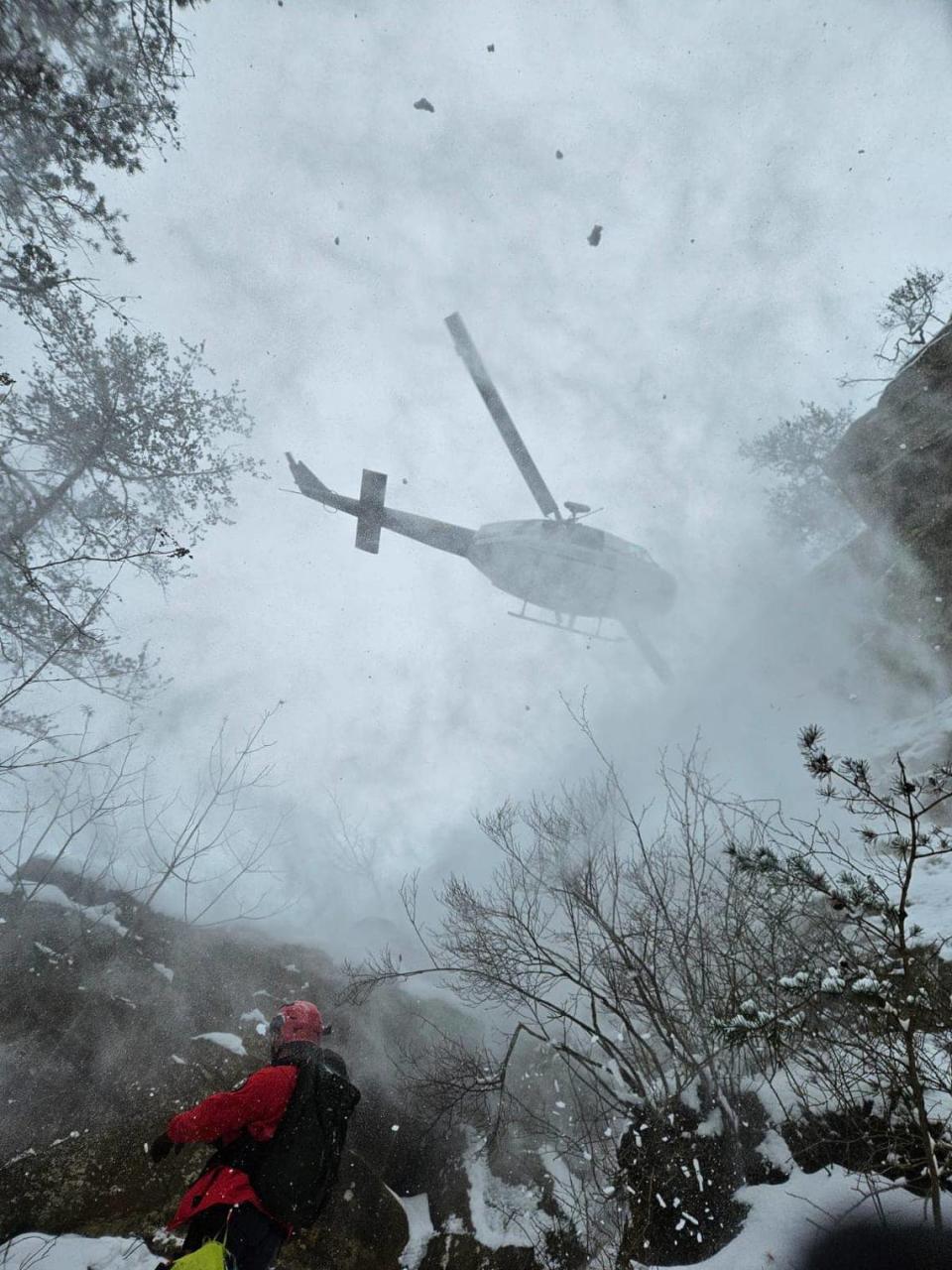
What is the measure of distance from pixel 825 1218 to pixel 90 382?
12.0 m

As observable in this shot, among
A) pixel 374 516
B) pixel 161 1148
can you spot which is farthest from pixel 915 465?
pixel 161 1148

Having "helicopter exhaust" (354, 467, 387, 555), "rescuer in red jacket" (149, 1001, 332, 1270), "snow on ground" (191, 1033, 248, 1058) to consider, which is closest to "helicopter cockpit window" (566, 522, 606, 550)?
"helicopter exhaust" (354, 467, 387, 555)

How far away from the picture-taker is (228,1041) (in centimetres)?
865

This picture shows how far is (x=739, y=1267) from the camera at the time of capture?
15.4 feet

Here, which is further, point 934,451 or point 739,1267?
point 934,451

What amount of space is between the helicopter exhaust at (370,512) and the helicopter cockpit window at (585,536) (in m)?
4.33

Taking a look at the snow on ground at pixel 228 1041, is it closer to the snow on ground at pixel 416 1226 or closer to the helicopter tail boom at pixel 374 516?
the snow on ground at pixel 416 1226

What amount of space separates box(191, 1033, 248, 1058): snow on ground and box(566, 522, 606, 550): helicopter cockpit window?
10662mm

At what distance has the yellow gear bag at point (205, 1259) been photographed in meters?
2.66

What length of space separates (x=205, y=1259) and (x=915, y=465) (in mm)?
16271

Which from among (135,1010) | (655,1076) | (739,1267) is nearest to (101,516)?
(135,1010)

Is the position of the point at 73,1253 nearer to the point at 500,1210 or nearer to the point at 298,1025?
the point at 500,1210

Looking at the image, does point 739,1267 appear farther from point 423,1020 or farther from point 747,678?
point 747,678

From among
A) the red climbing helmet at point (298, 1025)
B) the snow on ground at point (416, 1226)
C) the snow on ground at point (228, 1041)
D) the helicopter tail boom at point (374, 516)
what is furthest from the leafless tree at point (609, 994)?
the helicopter tail boom at point (374, 516)
